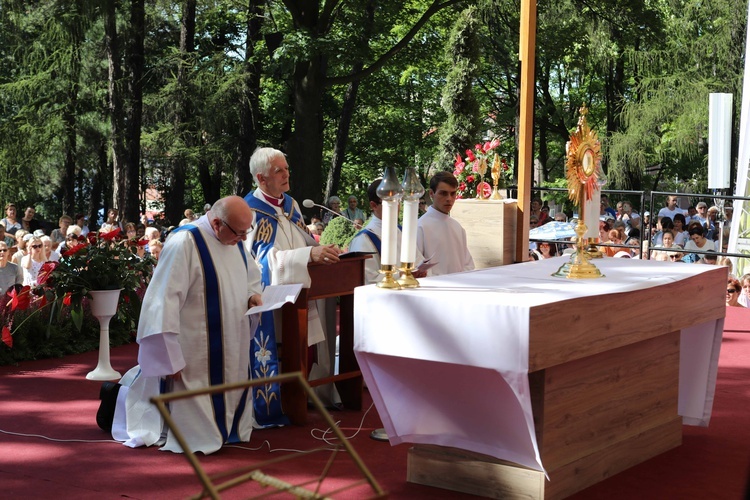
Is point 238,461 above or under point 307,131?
under

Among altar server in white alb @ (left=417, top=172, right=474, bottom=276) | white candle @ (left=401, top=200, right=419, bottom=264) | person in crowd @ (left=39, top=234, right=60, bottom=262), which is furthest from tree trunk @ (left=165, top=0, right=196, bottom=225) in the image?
white candle @ (left=401, top=200, right=419, bottom=264)

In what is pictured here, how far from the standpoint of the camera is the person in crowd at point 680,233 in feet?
45.0

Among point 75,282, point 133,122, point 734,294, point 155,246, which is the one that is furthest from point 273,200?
point 133,122

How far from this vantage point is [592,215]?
229 inches

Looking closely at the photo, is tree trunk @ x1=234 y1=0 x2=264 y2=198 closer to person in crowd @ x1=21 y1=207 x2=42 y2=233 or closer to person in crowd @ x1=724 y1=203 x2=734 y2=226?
person in crowd @ x1=21 y1=207 x2=42 y2=233

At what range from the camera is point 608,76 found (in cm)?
3025

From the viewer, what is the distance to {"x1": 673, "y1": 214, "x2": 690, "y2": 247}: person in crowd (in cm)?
1373

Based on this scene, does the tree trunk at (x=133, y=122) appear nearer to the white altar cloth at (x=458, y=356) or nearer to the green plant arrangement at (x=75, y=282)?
the green plant arrangement at (x=75, y=282)

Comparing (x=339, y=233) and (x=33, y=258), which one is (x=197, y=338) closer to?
(x=33, y=258)

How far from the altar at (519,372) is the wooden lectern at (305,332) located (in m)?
1.24

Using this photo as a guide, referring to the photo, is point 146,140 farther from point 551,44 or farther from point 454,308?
point 454,308

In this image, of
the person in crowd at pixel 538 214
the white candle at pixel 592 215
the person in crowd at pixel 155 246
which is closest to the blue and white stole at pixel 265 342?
the white candle at pixel 592 215

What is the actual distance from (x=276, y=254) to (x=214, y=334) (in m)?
0.75

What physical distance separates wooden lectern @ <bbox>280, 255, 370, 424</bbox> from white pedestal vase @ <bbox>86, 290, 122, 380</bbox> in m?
1.95
